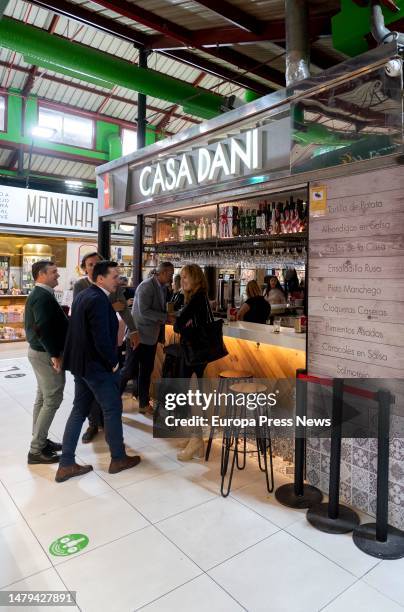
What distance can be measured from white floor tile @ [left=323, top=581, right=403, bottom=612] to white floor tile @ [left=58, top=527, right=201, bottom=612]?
2.37ft

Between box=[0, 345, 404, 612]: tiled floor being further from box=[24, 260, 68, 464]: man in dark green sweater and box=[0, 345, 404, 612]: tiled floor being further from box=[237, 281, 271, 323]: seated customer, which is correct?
box=[237, 281, 271, 323]: seated customer

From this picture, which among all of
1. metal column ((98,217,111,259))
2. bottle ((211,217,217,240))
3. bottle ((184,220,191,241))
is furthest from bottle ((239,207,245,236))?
metal column ((98,217,111,259))

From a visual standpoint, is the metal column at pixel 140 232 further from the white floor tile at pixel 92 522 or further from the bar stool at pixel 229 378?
the white floor tile at pixel 92 522

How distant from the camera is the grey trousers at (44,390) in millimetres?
3355

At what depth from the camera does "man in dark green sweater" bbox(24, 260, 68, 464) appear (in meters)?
3.22

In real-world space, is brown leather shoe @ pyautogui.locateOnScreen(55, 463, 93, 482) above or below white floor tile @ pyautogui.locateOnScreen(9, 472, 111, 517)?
above

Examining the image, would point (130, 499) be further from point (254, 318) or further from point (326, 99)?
point (326, 99)

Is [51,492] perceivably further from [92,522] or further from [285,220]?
[285,220]

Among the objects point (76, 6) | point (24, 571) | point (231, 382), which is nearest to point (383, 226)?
point (231, 382)

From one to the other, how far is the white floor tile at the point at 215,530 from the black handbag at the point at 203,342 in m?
1.14

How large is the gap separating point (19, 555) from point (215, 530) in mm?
1152

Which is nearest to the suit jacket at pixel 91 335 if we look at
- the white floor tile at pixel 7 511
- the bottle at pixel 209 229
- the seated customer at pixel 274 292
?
the white floor tile at pixel 7 511

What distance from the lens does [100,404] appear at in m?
3.12

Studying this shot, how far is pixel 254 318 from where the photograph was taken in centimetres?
475
